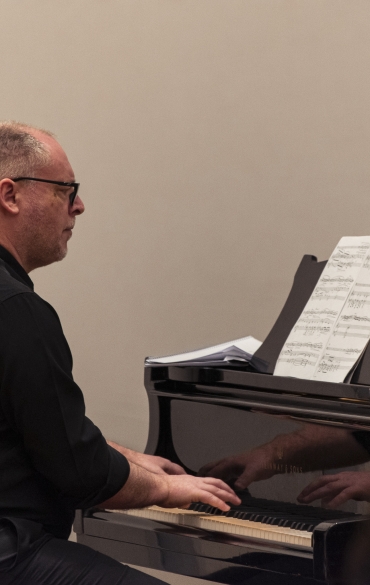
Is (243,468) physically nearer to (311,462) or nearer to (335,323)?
(311,462)

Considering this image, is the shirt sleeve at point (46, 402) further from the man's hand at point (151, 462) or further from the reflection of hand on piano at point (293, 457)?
the reflection of hand on piano at point (293, 457)

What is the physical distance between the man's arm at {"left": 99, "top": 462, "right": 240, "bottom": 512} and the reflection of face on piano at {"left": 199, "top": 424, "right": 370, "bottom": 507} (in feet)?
0.66

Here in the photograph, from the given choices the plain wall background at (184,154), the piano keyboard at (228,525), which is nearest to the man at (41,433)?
the piano keyboard at (228,525)

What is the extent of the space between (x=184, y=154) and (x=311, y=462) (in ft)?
7.30

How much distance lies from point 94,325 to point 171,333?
1.41 ft

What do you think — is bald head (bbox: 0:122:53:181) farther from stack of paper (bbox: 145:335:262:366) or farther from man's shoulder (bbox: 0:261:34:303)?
stack of paper (bbox: 145:335:262:366)

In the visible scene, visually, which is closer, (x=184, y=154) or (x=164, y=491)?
(x=164, y=491)

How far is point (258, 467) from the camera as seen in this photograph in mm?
2334

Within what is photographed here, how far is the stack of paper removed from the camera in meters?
2.53

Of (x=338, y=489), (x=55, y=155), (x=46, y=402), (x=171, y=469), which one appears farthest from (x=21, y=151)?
Answer: (x=338, y=489)

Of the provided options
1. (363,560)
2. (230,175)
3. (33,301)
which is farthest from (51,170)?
(230,175)

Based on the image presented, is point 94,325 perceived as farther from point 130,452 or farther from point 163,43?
point 130,452

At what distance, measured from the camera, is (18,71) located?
442 cm

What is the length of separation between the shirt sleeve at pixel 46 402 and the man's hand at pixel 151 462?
18.5 inches
